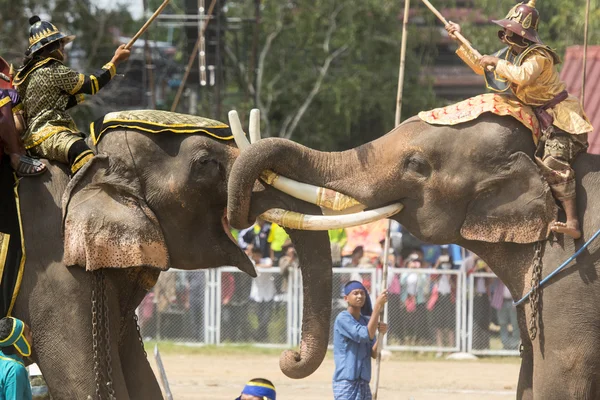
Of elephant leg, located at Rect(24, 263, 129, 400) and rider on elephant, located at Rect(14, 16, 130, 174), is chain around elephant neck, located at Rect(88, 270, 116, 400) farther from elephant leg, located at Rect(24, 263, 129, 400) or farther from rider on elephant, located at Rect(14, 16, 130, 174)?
rider on elephant, located at Rect(14, 16, 130, 174)

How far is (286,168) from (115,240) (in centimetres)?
118

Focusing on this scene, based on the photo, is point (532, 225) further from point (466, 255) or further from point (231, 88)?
point (231, 88)

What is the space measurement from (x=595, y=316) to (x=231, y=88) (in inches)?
1107

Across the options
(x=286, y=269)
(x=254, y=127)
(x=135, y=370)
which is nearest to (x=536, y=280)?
(x=254, y=127)

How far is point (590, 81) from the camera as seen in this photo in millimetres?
17734

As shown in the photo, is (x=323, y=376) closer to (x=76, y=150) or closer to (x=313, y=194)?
(x=313, y=194)

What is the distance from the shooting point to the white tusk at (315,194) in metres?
7.73

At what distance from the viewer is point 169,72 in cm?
3003

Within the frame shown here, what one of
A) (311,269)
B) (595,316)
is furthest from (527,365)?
(311,269)

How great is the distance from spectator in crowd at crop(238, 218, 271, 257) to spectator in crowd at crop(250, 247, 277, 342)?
308 mm

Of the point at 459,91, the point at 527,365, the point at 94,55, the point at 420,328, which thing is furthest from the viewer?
the point at 459,91

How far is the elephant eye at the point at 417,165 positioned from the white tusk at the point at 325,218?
0.80 feet

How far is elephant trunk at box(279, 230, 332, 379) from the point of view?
7945 mm

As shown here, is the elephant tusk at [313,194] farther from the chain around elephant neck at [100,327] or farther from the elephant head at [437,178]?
the chain around elephant neck at [100,327]
